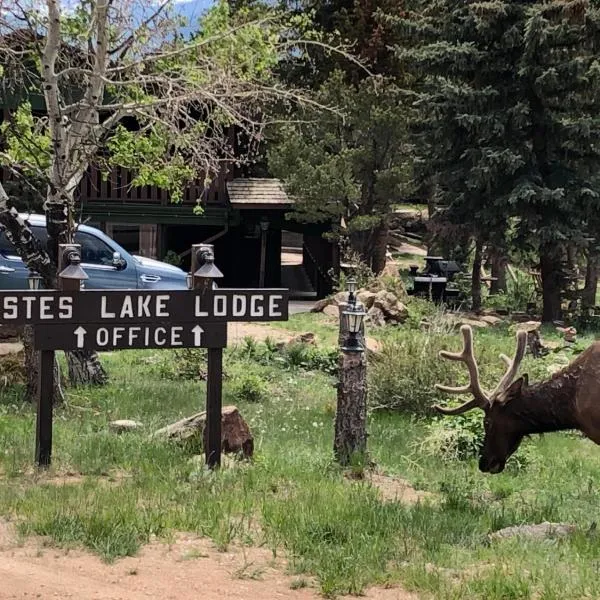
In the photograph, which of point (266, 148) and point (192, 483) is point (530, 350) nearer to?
point (192, 483)

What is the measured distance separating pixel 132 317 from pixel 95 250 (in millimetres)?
9020

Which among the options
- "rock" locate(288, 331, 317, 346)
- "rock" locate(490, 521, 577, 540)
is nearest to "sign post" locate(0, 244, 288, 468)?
"rock" locate(490, 521, 577, 540)

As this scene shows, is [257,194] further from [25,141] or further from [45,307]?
[45,307]

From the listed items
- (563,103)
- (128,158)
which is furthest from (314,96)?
(128,158)

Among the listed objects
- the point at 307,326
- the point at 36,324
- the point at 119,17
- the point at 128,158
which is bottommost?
the point at 307,326

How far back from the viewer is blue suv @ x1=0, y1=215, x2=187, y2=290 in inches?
606

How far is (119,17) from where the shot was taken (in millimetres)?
10516

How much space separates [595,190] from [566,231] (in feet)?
4.80

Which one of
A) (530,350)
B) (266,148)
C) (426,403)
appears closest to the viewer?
(426,403)

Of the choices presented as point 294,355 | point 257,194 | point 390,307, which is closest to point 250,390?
point 294,355

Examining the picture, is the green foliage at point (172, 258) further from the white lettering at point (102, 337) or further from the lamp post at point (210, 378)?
the white lettering at point (102, 337)

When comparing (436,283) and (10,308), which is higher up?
(10,308)

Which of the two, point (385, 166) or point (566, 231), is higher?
point (385, 166)

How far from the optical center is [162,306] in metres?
7.38
